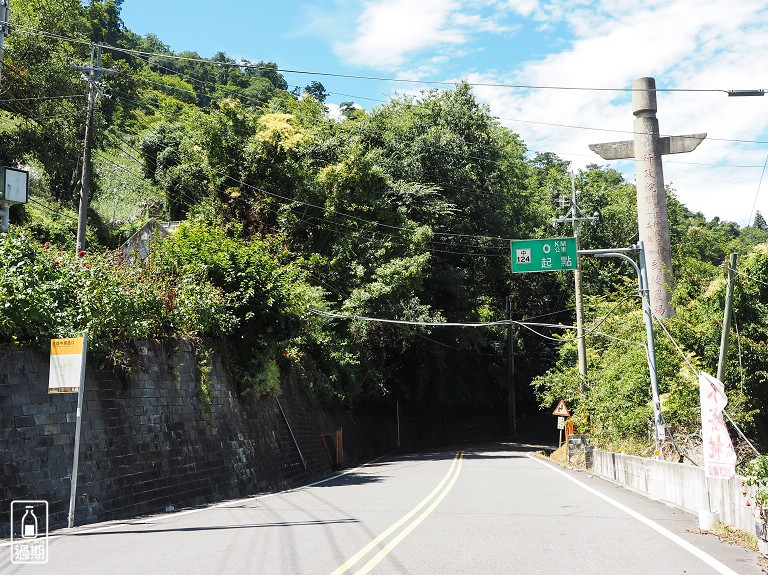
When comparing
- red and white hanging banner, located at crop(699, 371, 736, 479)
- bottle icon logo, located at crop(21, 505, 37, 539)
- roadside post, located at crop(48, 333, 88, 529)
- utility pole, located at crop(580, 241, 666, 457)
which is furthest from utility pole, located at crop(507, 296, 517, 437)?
bottle icon logo, located at crop(21, 505, 37, 539)

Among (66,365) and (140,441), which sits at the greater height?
(66,365)

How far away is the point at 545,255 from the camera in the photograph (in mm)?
20625

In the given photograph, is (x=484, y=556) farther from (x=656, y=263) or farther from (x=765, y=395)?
(x=656, y=263)

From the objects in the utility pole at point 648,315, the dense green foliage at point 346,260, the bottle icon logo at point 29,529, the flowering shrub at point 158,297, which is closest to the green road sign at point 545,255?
the utility pole at point 648,315

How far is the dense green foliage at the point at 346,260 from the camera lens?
713 inches

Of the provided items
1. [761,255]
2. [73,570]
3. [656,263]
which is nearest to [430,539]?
[73,570]

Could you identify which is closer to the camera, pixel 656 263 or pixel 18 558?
pixel 18 558

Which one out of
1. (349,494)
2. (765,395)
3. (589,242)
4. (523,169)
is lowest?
(349,494)

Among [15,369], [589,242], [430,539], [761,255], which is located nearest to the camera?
[430,539]

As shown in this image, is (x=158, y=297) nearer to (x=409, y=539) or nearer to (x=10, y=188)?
(x=10, y=188)

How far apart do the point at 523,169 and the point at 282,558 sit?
5125cm

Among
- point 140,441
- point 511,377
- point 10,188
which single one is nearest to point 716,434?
point 140,441

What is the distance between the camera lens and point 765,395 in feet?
64.2

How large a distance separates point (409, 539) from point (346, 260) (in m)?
26.7
